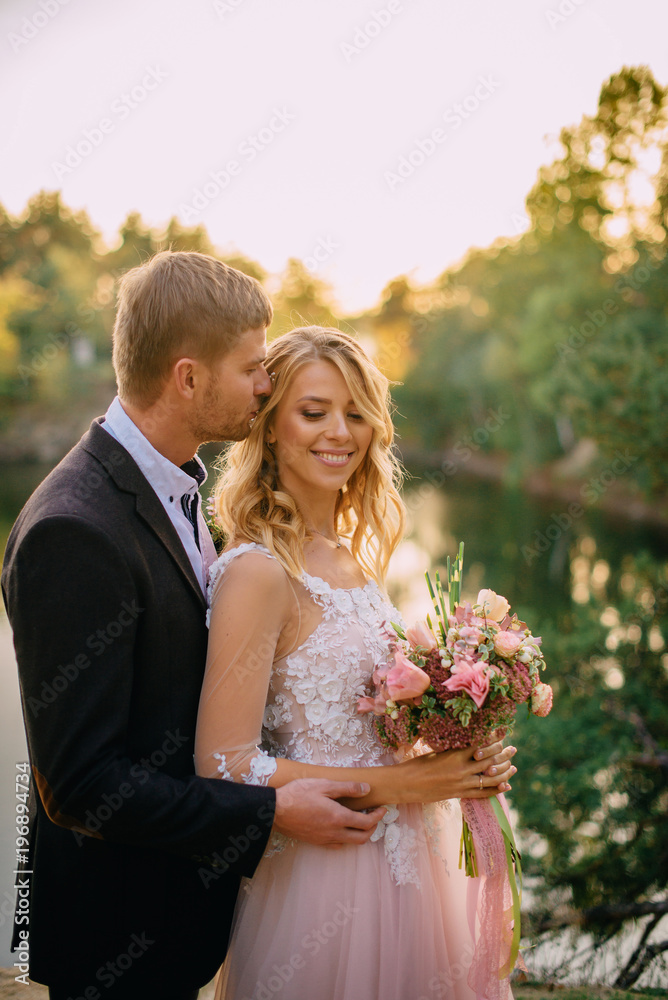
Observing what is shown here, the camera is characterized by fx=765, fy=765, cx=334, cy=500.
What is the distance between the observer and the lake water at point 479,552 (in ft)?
32.7

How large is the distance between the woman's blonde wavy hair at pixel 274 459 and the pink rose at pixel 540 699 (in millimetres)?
828

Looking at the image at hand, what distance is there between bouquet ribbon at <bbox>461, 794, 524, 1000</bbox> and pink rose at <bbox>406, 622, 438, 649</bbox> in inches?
24.4

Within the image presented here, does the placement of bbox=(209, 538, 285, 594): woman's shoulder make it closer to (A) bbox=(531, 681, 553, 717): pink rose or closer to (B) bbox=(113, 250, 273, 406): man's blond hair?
(B) bbox=(113, 250, 273, 406): man's blond hair

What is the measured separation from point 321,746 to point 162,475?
3.34ft

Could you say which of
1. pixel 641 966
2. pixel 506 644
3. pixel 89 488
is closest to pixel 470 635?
pixel 506 644

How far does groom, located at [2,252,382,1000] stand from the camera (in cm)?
193

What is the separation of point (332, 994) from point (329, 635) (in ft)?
3.56

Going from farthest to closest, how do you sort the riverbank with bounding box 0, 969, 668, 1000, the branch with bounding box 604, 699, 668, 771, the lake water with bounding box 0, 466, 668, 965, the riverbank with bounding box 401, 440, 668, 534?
1. the riverbank with bounding box 401, 440, 668, 534
2. the lake water with bounding box 0, 466, 668, 965
3. the branch with bounding box 604, 699, 668, 771
4. the riverbank with bounding box 0, 969, 668, 1000

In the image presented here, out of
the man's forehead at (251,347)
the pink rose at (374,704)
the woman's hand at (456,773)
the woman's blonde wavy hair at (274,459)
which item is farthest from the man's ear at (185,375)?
the woman's hand at (456,773)

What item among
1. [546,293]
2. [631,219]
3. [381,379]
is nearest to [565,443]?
[546,293]

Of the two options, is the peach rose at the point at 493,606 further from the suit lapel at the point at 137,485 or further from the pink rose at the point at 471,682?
the suit lapel at the point at 137,485

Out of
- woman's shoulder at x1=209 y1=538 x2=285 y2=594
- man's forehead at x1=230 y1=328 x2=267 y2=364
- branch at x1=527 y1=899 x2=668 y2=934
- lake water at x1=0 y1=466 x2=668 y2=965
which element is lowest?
branch at x1=527 y1=899 x2=668 y2=934

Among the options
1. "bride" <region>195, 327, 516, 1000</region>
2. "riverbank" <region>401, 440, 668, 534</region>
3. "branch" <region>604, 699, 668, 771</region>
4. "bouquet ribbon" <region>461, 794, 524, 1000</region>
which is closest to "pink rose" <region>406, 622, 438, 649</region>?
"bride" <region>195, 327, 516, 1000</region>

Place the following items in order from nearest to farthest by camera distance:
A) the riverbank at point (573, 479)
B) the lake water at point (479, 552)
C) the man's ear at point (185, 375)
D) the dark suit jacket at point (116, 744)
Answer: the dark suit jacket at point (116, 744), the man's ear at point (185, 375), the lake water at point (479, 552), the riverbank at point (573, 479)
